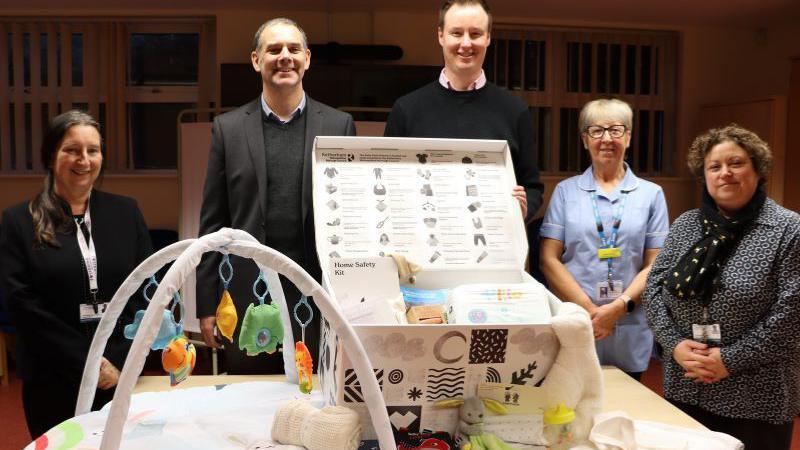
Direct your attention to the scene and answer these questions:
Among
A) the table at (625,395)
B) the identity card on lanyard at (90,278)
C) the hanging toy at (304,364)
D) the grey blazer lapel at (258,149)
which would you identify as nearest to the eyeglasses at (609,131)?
the table at (625,395)

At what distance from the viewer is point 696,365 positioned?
6.18 ft

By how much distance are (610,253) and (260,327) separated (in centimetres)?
126

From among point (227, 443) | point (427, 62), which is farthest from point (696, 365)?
point (427, 62)

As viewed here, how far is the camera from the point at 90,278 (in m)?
1.98

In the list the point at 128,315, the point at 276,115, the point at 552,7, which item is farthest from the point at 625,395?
the point at 552,7

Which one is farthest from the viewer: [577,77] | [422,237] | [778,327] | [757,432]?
[577,77]

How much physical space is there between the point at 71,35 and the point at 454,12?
4.68 meters

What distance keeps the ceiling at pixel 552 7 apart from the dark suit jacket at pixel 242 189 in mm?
3481

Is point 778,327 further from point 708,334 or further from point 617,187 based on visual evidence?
point 617,187

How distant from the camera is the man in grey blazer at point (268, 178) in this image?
6.40 ft

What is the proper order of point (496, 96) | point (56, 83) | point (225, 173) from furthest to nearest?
point (56, 83) < point (496, 96) < point (225, 173)

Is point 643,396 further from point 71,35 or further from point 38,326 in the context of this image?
point 71,35

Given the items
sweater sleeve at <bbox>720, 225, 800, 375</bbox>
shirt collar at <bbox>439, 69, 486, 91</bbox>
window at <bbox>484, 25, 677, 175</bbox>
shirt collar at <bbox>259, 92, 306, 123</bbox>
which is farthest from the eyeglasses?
window at <bbox>484, 25, 677, 175</bbox>

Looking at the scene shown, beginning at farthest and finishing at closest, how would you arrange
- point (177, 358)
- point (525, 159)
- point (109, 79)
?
point (109, 79)
point (525, 159)
point (177, 358)
